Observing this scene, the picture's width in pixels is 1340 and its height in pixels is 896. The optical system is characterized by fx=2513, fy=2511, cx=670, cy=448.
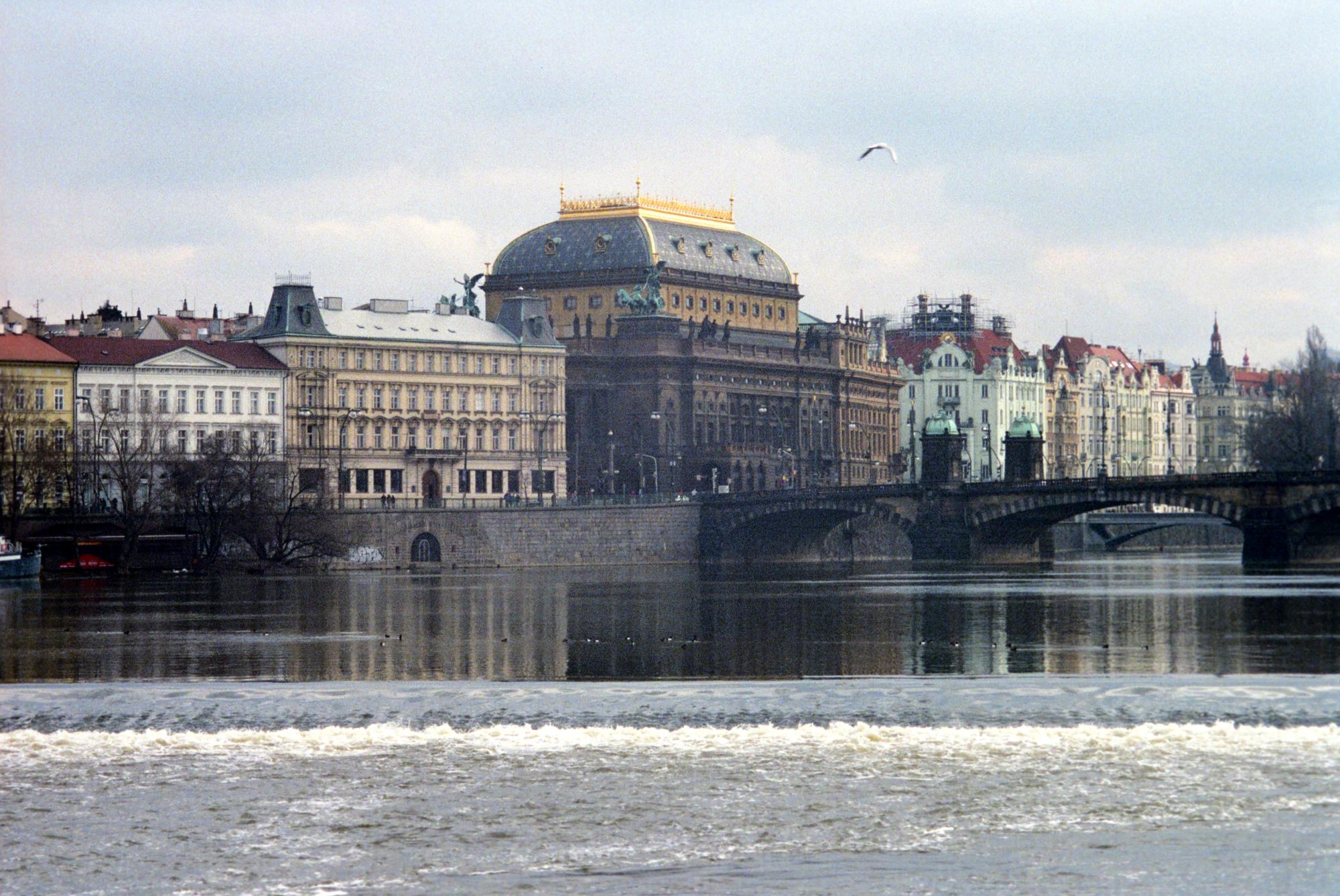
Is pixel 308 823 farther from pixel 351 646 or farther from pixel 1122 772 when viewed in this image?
pixel 351 646

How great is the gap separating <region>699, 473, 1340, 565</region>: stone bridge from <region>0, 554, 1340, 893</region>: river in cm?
5357

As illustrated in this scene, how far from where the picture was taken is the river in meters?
35.5

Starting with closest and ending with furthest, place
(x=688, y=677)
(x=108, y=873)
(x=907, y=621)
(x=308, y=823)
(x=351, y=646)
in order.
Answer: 1. (x=108, y=873)
2. (x=308, y=823)
3. (x=688, y=677)
4. (x=351, y=646)
5. (x=907, y=621)

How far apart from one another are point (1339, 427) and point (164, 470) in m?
85.2

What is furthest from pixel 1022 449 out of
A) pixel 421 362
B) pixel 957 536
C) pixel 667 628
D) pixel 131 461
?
pixel 667 628

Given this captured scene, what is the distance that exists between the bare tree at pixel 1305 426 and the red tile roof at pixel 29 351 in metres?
80.0

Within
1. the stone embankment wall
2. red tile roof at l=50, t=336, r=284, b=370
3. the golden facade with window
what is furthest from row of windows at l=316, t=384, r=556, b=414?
the stone embankment wall

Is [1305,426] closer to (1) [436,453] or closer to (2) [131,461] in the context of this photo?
(1) [436,453]

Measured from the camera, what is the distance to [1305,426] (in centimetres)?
17400

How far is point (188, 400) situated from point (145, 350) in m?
4.32

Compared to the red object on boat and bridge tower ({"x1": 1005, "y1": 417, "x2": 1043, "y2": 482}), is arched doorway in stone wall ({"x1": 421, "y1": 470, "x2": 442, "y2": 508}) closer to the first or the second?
bridge tower ({"x1": 1005, "y1": 417, "x2": 1043, "y2": 482})

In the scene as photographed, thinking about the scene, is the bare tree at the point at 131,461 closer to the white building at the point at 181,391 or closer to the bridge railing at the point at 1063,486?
the white building at the point at 181,391

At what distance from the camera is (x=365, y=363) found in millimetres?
172250

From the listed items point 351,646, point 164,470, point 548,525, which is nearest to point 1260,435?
point 548,525
